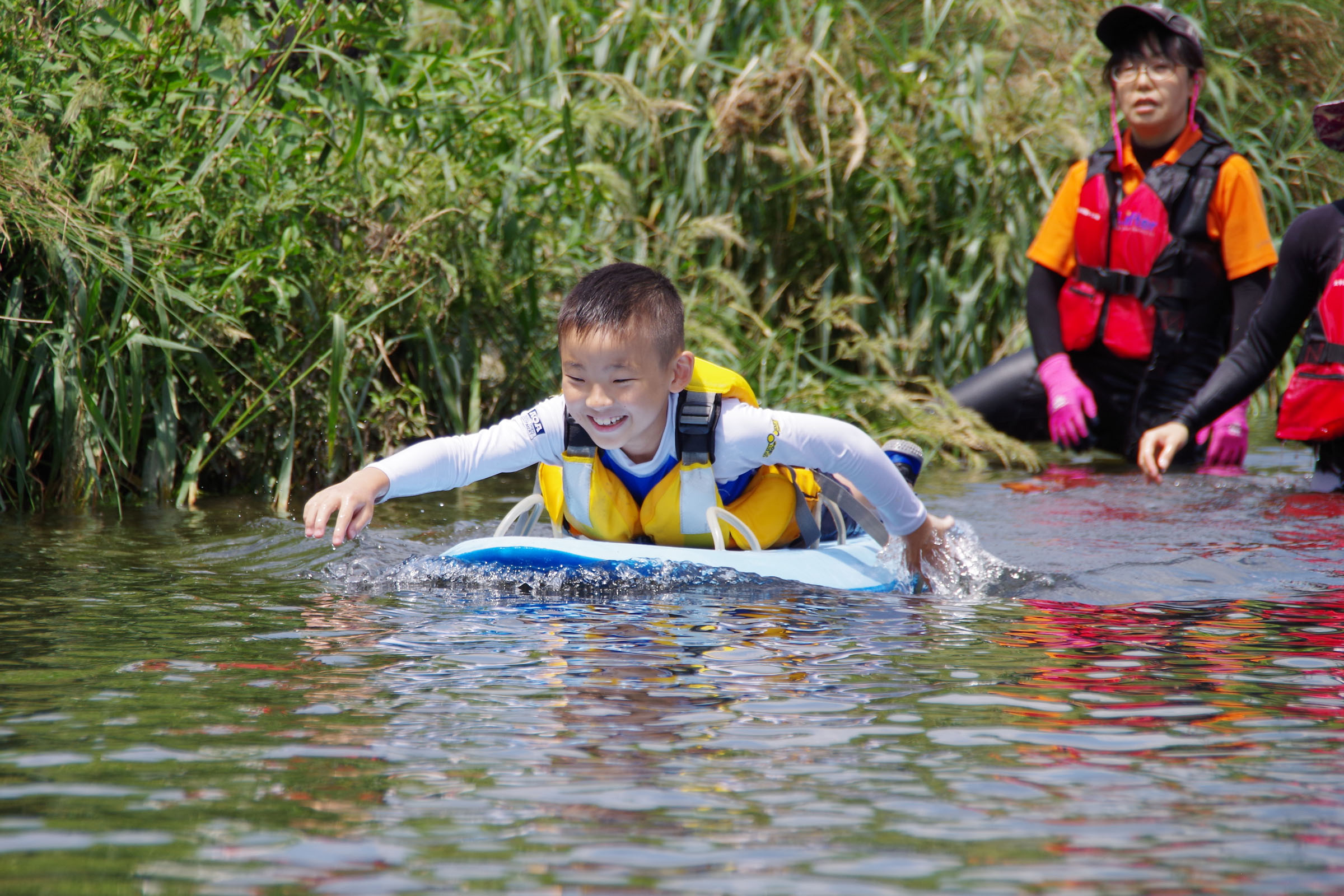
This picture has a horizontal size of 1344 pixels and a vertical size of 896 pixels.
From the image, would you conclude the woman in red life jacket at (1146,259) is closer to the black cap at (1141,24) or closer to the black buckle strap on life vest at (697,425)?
the black cap at (1141,24)

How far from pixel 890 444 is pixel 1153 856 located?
2.71m

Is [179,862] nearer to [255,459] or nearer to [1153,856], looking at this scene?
[1153,856]

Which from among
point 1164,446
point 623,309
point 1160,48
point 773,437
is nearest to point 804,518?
point 773,437

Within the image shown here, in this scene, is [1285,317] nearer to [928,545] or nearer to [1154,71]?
[1154,71]

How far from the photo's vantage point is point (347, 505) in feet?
11.1

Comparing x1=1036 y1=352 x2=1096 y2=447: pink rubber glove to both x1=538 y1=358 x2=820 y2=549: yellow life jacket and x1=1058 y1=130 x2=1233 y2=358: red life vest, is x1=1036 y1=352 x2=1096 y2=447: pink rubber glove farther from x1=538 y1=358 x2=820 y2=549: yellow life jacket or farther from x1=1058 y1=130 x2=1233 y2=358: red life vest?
x1=538 y1=358 x2=820 y2=549: yellow life jacket

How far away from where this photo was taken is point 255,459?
5379 millimetres

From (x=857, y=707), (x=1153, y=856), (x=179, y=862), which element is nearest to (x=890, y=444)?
(x=857, y=707)

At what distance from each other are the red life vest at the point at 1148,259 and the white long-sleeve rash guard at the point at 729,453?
274 cm

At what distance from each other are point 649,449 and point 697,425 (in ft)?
0.62

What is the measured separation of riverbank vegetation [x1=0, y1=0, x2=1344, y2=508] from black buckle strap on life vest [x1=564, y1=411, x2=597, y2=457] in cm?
141

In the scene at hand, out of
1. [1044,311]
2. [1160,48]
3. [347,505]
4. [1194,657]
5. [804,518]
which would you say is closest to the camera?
[1194,657]

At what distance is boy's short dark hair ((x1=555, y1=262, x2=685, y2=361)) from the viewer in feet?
11.8

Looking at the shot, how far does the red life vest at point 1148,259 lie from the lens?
6008 millimetres
